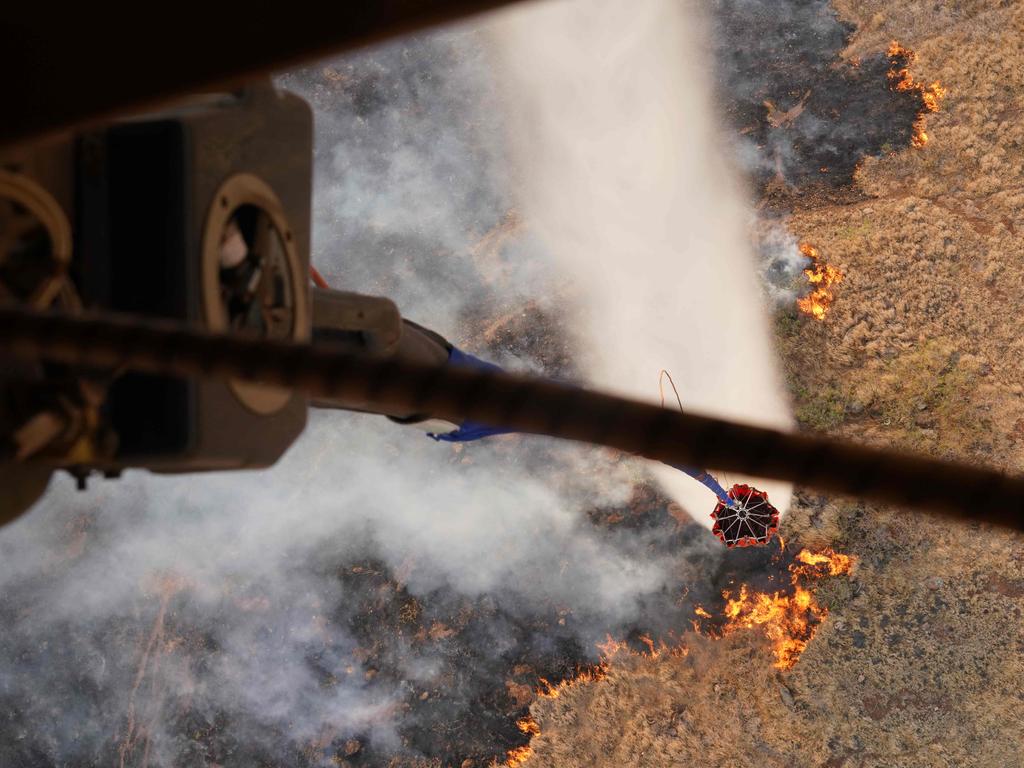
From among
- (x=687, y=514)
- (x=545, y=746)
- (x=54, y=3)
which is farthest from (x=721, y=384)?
(x=54, y=3)

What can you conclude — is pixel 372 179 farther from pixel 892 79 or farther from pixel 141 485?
pixel 892 79

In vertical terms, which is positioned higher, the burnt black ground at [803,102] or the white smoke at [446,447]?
the burnt black ground at [803,102]

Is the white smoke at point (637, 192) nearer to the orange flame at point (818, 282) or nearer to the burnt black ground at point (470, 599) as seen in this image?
the burnt black ground at point (470, 599)

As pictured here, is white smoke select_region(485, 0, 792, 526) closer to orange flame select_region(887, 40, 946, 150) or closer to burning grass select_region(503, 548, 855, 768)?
burning grass select_region(503, 548, 855, 768)

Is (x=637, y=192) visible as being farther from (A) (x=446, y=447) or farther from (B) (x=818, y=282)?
(A) (x=446, y=447)

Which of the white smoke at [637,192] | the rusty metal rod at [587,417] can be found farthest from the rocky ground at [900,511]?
the rusty metal rod at [587,417]

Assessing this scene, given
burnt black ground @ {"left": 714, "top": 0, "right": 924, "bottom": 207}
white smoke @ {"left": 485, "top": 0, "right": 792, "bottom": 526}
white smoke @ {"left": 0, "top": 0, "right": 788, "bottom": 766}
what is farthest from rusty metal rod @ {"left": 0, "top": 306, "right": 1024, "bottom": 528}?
burnt black ground @ {"left": 714, "top": 0, "right": 924, "bottom": 207}
